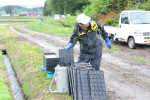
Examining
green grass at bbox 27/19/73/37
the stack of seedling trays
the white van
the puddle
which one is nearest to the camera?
the stack of seedling trays

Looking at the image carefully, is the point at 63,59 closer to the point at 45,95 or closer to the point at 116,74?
the point at 45,95

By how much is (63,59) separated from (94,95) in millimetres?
1631

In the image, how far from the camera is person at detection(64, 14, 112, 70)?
5.71m

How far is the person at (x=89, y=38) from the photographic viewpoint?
18.7 feet

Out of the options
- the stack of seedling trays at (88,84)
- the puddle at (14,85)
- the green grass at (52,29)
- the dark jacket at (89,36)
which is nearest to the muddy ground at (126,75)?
the stack of seedling trays at (88,84)

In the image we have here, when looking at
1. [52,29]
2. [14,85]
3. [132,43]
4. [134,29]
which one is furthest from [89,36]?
[52,29]

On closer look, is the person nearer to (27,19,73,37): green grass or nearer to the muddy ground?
the muddy ground

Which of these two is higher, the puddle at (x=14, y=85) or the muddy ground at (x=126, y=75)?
the muddy ground at (x=126, y=75)

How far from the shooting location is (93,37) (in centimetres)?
588

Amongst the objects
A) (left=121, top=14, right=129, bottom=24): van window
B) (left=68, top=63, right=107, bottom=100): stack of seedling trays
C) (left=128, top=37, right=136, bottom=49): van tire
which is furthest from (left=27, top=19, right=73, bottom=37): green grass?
(left=68, top=63, right=107, bottom=100): stack of seedling trays

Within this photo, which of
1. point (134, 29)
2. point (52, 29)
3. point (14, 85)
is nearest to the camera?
point (14, 85)

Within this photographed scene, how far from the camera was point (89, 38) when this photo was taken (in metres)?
5.88

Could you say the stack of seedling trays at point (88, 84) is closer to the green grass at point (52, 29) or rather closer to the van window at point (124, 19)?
the van window at point (124, 19)

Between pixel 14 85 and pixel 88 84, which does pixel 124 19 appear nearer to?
pixel 14 85
